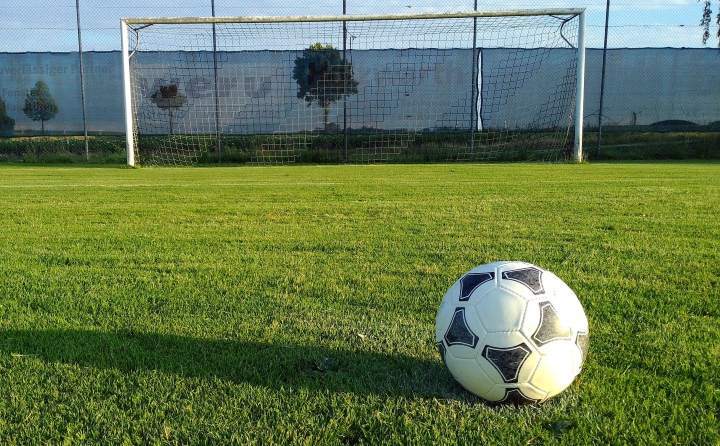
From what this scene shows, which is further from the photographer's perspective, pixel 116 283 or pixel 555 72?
pixel 555 72

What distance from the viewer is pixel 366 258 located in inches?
176

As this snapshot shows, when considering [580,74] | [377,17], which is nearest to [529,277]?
[377,17]

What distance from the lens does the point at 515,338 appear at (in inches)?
80.9

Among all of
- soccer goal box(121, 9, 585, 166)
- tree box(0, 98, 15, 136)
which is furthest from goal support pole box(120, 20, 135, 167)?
tree box(0, 98, 15, 136)

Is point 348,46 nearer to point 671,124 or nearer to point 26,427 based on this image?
point 671,124

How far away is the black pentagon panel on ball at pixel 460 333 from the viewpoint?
2.11 metres

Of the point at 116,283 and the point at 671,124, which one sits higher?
the point at 671,124

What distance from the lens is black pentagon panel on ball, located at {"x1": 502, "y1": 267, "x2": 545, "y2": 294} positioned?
7.13 feet

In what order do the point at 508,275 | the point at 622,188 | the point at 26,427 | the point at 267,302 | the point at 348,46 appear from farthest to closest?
the point at 348,46, the point at 622,188, the point at 267,302, the point at 508,275, the point at 26,427

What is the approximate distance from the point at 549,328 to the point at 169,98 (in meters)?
17.0

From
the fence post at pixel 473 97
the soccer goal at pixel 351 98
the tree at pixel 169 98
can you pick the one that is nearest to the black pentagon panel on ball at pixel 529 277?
the soccer goal at pixel 351 98

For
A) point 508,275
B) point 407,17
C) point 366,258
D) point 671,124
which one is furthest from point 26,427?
point 671,124

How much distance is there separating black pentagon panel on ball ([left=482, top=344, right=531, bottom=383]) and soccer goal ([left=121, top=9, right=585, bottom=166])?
1550 centimetres

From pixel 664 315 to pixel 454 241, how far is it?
7.31 feet
